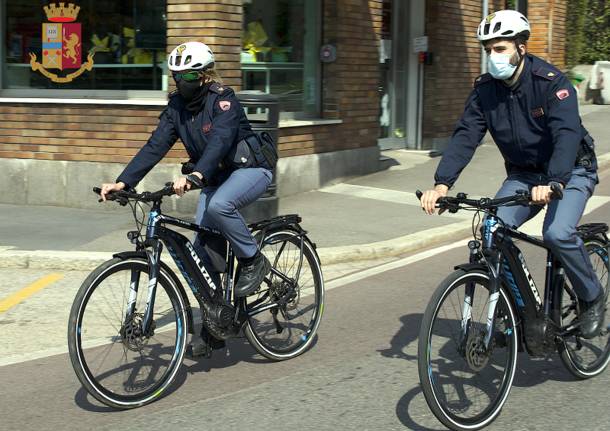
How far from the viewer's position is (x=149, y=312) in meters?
4.81

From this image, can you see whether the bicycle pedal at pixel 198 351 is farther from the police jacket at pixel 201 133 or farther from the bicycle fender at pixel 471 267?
the bicycle fender at pixel 471 267

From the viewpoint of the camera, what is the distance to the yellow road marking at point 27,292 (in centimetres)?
709

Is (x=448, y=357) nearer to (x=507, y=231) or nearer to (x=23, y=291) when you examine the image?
(x=507, y=231)

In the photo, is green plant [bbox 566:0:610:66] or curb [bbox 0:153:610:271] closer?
curb [bbox 0:153:610:271]

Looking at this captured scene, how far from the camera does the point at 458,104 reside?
1698 centimetres

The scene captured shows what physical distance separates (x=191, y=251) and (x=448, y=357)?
1.56m

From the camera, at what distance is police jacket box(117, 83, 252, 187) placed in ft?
16.8

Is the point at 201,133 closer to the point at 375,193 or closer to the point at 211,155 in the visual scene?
the point at 211,155

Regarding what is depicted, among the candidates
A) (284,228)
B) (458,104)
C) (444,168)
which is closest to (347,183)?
(458,104)

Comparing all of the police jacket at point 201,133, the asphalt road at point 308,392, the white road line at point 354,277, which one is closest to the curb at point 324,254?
the white road line at point 354,277

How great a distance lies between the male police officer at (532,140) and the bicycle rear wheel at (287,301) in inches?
49.5

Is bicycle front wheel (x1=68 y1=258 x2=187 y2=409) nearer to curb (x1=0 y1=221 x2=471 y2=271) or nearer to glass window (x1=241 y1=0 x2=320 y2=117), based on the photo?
curb (x1=0 y1=221 x2=471 y2=271)

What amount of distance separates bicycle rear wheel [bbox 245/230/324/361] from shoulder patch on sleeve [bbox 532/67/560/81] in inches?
70.9

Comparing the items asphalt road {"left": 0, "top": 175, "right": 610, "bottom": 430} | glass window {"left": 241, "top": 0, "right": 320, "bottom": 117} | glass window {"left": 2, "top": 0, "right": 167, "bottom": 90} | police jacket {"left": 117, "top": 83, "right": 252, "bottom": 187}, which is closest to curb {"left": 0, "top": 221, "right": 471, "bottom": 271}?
asphalt road {"left": 0, "top": 175, "right": 610, "bottom": 430}
